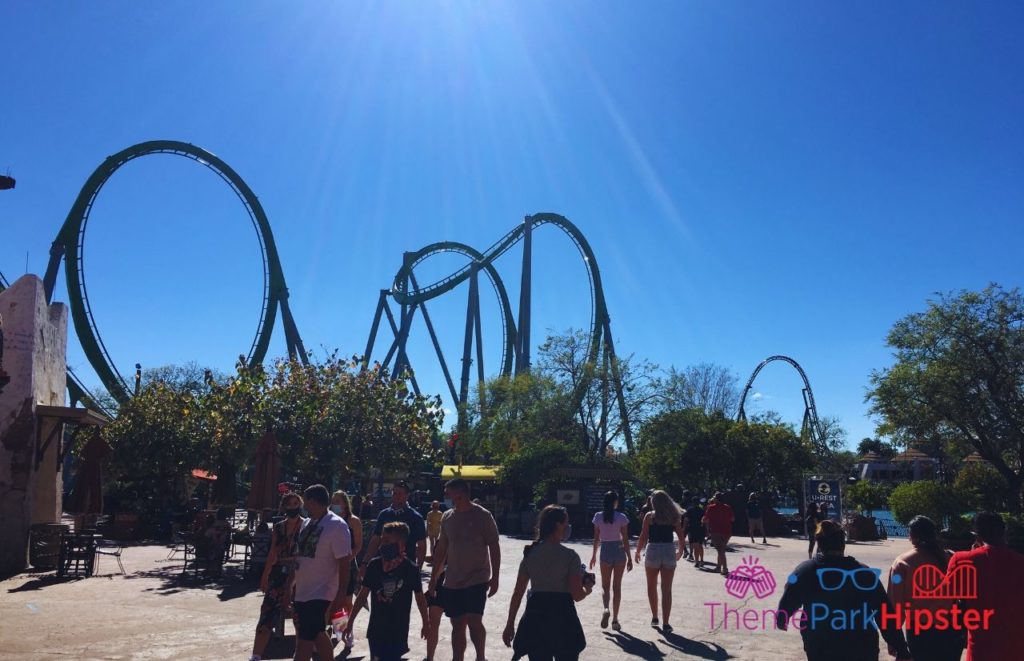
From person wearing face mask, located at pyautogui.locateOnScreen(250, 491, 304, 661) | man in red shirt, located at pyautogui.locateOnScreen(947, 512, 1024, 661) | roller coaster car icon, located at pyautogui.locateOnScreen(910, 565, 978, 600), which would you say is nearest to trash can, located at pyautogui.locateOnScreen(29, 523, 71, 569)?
person wearing face mask, located at pyautogui.locateOnScreen(250, 491, 304, 661)

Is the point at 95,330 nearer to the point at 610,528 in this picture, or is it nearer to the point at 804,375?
the point at 610,528

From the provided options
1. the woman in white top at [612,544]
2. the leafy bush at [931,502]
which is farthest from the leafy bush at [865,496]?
the woman in white top at [612,544]

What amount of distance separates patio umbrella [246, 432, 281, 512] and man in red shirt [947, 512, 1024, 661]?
9.93 metres

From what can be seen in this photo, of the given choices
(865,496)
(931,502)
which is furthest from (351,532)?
(865,496)

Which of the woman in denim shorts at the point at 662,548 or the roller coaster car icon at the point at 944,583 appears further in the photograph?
the woman in denim shorts at the point at 662,548

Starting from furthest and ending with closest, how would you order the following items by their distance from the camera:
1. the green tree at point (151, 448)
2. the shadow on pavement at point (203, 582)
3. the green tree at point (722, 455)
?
the green tree at point (722, 455) → the green tree at point (151, 448) → the shadow on pavement at point (203, 582)

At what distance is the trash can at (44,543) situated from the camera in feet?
38.8

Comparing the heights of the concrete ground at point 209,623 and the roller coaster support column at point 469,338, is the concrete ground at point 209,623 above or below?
below

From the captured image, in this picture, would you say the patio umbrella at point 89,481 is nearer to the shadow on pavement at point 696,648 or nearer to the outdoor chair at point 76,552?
the outdoor chair at point 76,552

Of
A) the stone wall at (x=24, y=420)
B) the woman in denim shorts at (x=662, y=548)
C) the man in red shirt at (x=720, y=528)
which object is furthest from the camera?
the man in red shirt at (x=720, y=528)

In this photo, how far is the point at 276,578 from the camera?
5762mm

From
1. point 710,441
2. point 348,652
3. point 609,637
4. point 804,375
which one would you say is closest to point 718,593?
point 609,637

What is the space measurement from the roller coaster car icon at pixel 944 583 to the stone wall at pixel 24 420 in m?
12.3

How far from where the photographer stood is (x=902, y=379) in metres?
19.3
